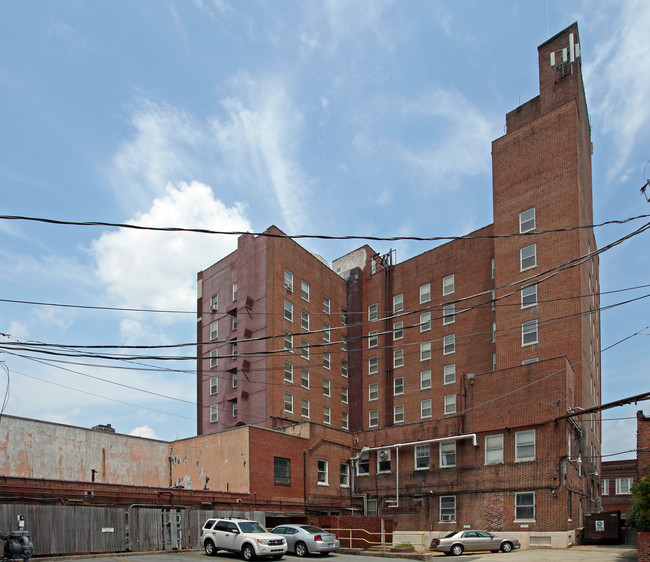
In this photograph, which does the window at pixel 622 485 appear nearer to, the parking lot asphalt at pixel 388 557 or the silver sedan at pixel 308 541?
the parking lot asphalt at pixel 388 557

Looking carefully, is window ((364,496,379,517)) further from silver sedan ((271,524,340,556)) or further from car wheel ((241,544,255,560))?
car wheel ((241,544,255,560))

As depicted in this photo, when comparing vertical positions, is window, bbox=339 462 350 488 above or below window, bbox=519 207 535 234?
below

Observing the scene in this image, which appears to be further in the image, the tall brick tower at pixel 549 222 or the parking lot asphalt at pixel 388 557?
the tall brick tower at pixel 549 222

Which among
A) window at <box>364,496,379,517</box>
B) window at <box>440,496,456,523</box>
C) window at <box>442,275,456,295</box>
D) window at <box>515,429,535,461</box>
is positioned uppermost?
window at <box>442,275,456,295</box>

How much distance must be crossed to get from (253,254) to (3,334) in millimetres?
32605

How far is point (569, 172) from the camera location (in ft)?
133

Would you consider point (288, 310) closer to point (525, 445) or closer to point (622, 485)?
point (525, 445)

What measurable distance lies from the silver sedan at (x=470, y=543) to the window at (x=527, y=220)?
21064 mm

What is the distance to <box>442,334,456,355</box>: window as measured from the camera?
4909cm

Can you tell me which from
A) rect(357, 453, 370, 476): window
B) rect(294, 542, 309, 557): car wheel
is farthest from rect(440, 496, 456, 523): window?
rect(294, 542, 309, 557): car wheel

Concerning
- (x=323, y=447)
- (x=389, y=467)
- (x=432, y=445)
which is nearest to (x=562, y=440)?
(x=432, y=445)

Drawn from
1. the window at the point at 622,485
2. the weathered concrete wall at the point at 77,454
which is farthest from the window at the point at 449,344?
the window at the point at 622,485

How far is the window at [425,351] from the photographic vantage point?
51.2 meters

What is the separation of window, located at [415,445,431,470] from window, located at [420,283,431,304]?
669 inches
